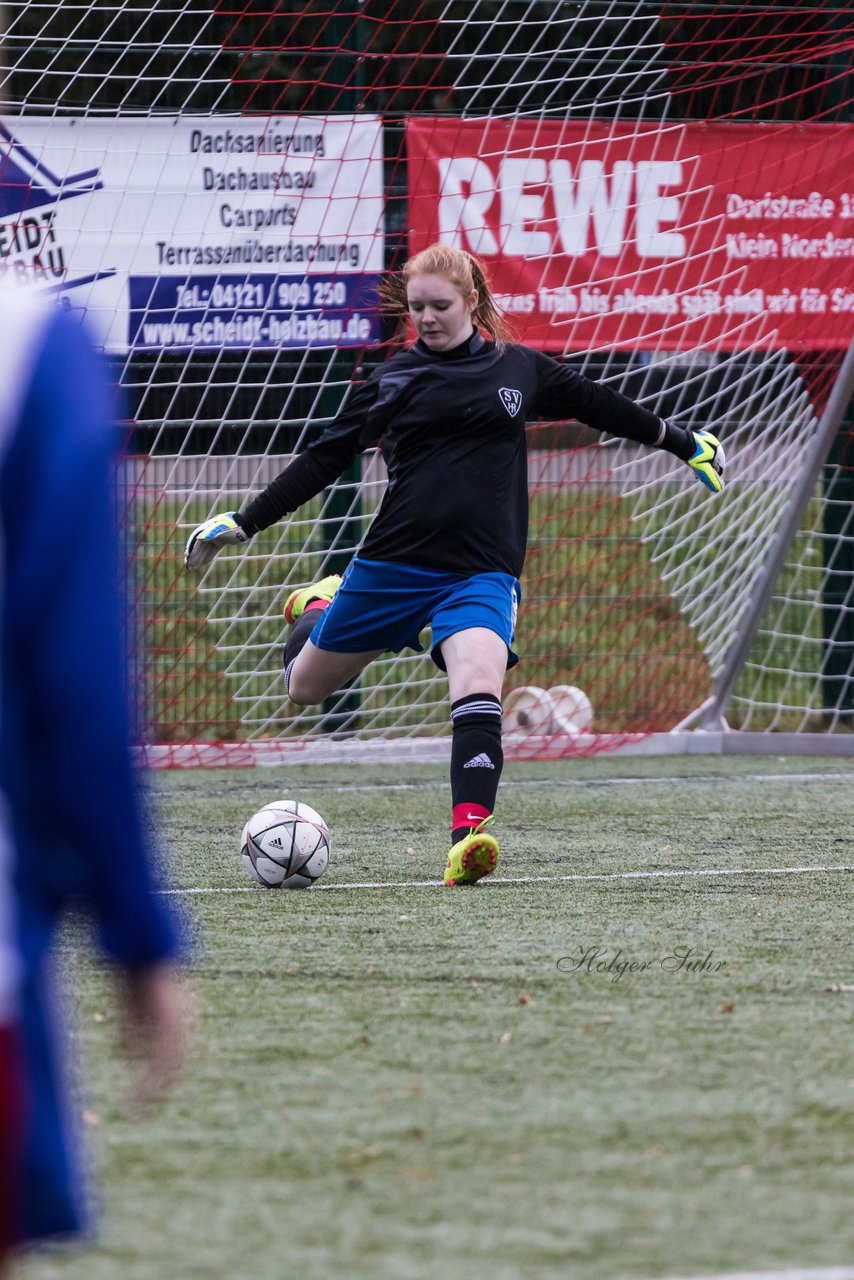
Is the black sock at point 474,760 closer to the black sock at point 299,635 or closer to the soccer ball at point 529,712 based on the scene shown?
the black sock at point 299,635

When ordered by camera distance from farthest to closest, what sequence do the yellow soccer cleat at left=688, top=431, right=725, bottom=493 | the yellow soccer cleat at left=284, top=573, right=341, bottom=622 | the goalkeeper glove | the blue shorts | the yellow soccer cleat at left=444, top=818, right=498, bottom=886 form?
the yellow soccer cleat at left=284, top=573, right=341, bottom=622 < the yellow soccer cleat at left=688, top=431, right=725, bottom=493 < the goalkeeper glove < the blue shorts < the yellow soccer cleat at left=444, top=818, right=498, bottom=886

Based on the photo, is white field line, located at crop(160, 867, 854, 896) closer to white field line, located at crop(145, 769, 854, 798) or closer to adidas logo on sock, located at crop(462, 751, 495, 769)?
adidas logo on sock, located at crop(462, 751, 495, 769)

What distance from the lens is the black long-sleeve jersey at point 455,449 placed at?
192 inches

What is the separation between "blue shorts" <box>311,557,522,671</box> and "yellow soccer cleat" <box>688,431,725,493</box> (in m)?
0.66

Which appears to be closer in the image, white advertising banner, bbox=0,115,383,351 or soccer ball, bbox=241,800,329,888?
soccer ball, bbox=241,800,329,888

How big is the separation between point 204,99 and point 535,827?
11.3 feet

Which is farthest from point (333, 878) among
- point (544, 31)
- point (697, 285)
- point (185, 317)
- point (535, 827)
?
point (544, 31)

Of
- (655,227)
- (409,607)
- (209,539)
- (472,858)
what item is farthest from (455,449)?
(655,227)

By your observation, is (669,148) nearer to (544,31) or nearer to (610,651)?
(544,31)

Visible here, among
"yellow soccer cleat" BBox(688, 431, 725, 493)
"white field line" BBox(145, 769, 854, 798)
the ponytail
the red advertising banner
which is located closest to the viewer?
the ponytail

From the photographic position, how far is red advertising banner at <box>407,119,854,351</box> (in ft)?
24.5

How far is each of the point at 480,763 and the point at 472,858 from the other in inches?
9.9

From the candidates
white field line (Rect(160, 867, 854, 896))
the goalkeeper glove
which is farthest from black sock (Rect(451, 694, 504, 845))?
the goalkeeper glove

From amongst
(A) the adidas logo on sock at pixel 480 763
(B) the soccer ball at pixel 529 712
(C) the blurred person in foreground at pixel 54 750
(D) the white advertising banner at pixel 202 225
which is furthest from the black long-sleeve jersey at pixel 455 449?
(C) the blurred person in foreground at pixel 54 750
